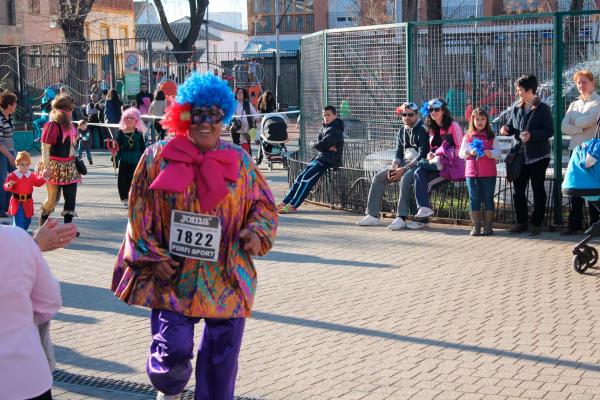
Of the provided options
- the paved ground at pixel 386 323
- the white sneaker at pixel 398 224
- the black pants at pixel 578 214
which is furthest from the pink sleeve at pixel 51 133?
the black pants at pixel 578 214

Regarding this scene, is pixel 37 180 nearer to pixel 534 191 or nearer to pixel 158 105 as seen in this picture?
pixel 534 191

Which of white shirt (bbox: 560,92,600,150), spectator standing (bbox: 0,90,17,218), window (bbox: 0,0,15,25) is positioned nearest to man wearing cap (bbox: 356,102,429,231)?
white shirt (bbox: 560,92,600,150)

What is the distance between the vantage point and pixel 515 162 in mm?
11758

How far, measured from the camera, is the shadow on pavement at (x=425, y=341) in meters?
6.65

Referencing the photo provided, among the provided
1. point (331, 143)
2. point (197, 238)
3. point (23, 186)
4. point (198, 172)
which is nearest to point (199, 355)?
point (197, 238)

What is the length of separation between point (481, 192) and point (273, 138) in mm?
8270

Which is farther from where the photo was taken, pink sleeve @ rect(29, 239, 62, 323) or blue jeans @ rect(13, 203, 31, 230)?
blue jeans @ rect(13, 203, 31, 230)

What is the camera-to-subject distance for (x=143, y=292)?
502cm

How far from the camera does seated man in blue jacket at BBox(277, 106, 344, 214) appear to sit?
549 inches

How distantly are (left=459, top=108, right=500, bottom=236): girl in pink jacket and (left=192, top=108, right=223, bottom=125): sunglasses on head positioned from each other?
712 centimetres

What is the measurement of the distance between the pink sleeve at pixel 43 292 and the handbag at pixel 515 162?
8.71m

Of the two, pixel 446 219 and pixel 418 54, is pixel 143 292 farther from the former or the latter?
pixel 418 54

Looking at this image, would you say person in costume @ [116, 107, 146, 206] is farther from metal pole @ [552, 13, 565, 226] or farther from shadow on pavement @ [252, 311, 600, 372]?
shadow on pavement @ [252, 311, 600, 372]

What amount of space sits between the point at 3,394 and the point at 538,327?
201 inches
